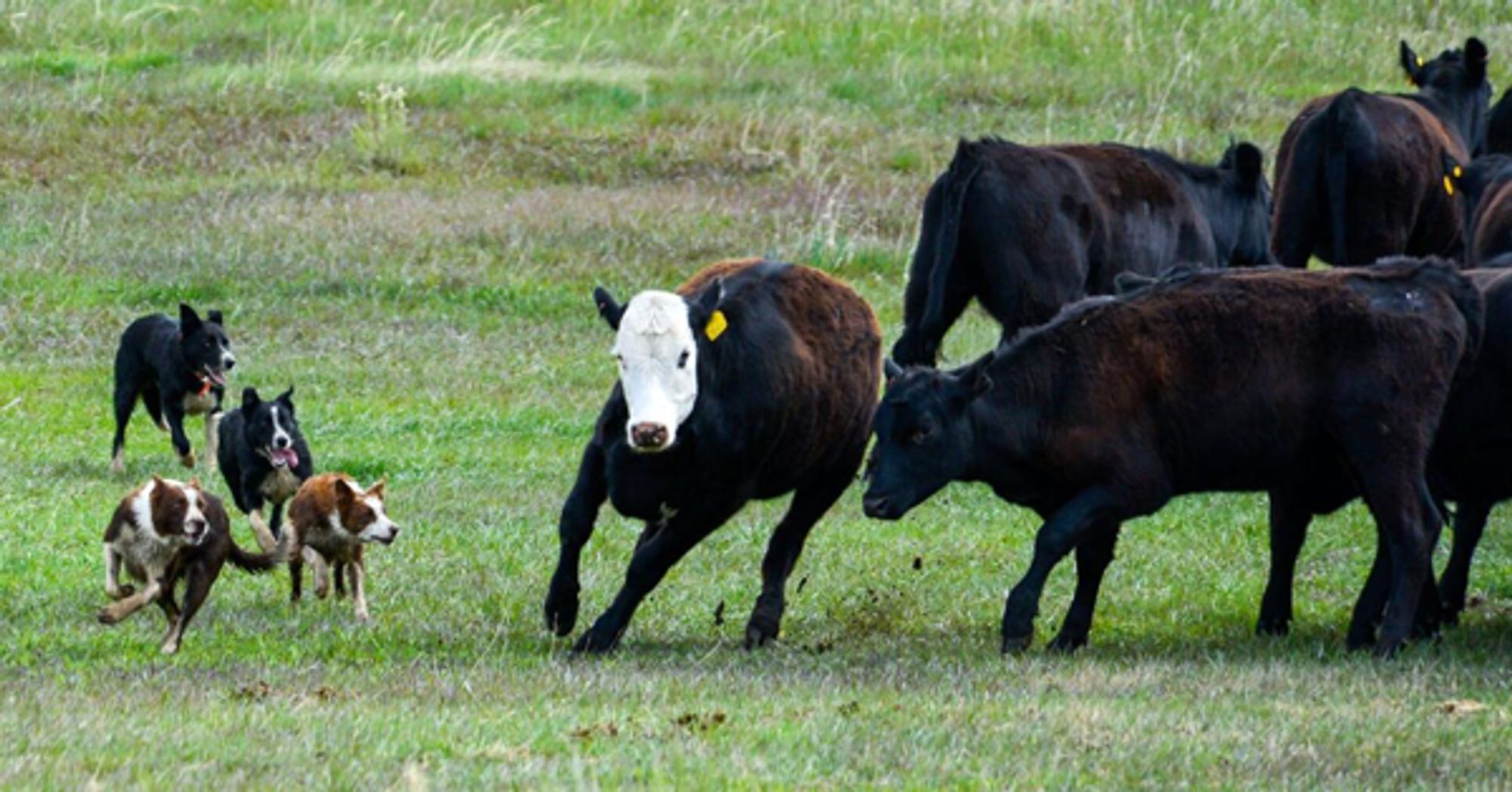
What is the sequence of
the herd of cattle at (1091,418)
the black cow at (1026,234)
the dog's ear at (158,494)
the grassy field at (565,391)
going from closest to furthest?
the grassy field at (565,391)
the dog's ear at (158,494)
the herd of cattle at (1091,418)
the black cow at (1026,234)

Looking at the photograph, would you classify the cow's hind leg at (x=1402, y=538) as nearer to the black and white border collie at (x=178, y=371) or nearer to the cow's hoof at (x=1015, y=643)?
the cow's hoof at (x=1015, y=643)

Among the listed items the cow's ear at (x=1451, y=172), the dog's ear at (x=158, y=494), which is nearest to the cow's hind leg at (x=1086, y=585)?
the dog's ear at (x=158, y=494)

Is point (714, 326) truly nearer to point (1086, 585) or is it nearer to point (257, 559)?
point (1086, 585)

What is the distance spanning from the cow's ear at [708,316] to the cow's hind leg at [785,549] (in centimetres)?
126

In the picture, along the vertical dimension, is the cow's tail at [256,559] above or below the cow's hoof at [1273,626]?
above

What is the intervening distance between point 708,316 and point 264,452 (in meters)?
3.39

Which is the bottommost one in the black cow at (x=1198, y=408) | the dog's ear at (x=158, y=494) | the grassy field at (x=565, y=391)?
the grassy field at (x=565, y=391)

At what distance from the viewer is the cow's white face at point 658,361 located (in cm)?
1128

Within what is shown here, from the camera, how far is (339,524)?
12133 millimetres

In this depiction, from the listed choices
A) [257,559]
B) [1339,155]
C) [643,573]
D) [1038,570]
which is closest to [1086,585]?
[1038,570]

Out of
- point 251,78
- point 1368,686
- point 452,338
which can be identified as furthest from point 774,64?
point 1368,686

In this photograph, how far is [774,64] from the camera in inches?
1415

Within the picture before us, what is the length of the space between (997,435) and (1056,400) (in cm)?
31

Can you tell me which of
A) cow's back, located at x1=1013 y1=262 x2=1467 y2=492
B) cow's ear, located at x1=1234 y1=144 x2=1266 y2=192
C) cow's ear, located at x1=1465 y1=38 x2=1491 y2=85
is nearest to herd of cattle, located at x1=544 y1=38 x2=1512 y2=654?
cow's back, located at x1=1013 y1=262 x2=1467 y2=492
